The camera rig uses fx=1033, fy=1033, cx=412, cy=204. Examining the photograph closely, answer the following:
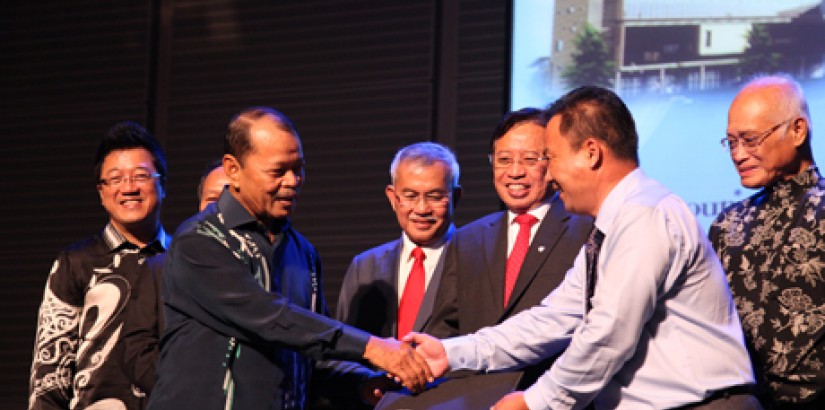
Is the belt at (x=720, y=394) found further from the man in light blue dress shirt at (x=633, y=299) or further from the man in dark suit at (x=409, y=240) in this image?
the man in dark suit at (x=409, y=240)

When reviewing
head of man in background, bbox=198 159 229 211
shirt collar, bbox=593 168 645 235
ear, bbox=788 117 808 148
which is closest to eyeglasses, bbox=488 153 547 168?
ear, bbox=788 117 808 148

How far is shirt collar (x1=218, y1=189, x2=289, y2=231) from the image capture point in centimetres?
287

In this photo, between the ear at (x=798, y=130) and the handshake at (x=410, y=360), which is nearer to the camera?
the handshake at (x=410, y=360)

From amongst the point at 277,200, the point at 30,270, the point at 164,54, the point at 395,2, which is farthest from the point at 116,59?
the point at 277,200

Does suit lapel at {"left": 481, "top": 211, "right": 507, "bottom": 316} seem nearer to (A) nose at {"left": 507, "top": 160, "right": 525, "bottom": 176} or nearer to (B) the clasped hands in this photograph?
(A) nose at {"left": 507, "top": 160, "right": 525, "bottom": 176}

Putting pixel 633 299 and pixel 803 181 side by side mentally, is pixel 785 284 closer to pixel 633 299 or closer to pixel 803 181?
pixel 803 181

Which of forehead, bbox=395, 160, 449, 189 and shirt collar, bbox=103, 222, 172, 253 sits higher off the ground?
forehead, bbox=395, 160, 449, 189

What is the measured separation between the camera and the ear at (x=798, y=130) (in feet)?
10.3

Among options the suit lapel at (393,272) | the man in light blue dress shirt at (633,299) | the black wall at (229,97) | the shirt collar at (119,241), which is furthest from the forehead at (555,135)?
the black wall at (229,97)

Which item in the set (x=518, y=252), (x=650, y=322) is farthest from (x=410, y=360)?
(x=650, y=322)

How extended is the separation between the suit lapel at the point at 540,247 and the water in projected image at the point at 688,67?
1.54 meters

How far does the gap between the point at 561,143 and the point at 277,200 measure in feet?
2.76

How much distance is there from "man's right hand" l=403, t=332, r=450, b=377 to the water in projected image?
203cm

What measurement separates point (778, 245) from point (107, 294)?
223 cm
